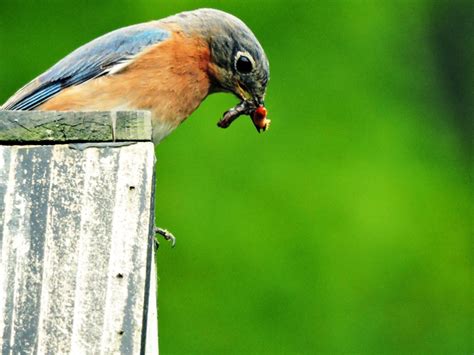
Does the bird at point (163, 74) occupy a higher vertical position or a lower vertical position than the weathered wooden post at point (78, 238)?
higher

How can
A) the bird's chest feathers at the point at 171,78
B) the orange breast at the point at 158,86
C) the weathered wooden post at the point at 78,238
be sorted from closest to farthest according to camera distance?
the weathered wooden post at the point at 78,238 → the orange breast at the point at 158,86 → the bird's chest feathers at the point at 171,78

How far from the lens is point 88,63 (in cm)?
559

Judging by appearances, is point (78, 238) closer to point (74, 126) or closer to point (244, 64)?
point (74, 126)

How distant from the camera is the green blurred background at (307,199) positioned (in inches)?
372

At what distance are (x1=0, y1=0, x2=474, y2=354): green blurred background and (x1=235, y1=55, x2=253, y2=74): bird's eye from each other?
11.8ft

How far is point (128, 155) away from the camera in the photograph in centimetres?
384

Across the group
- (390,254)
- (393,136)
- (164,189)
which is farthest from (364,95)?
(164,189)

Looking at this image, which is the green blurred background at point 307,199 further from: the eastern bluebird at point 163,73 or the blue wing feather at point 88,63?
the blue wing feather at point 88,63

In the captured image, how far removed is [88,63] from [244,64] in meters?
0.65

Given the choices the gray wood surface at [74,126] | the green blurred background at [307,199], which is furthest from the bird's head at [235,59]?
the green blurred background at [307,199]

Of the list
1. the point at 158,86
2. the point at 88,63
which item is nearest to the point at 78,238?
the point at 158,86

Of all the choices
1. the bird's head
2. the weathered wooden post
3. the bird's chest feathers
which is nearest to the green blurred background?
the bird's head

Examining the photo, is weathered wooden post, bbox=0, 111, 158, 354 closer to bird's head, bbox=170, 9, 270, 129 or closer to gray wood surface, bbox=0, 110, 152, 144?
gray wood surface, bbox=0, 110, 152, 144

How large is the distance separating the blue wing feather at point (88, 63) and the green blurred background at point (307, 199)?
12.1ft
